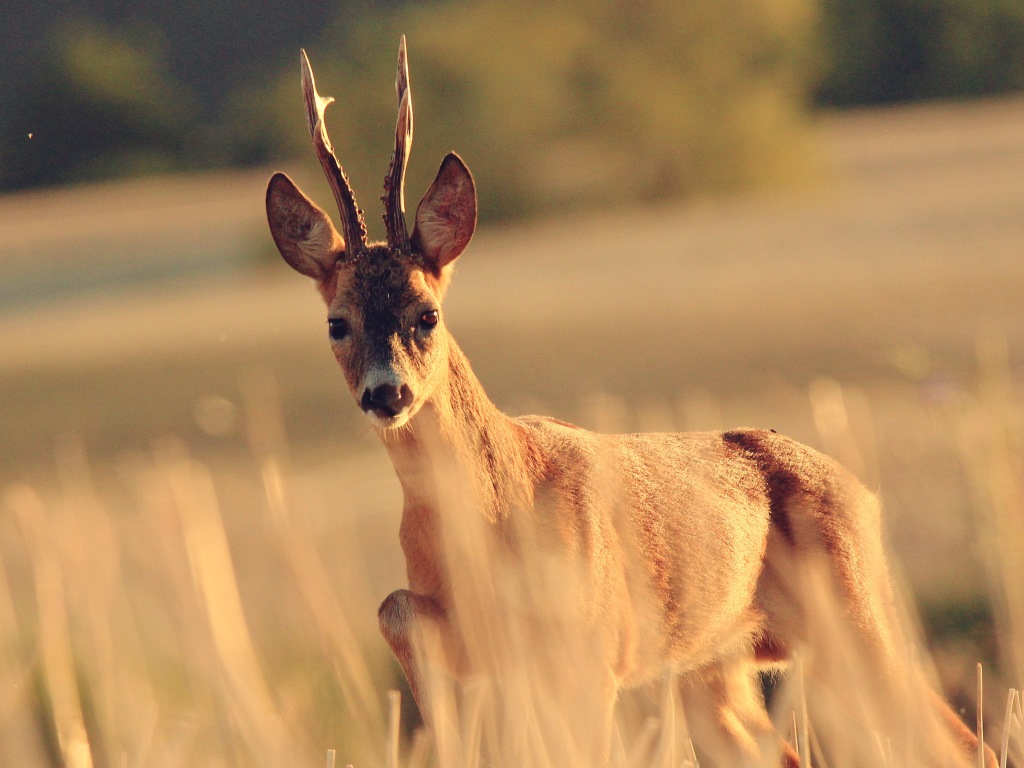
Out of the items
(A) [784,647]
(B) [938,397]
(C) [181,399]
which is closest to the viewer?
(A) [784,647]

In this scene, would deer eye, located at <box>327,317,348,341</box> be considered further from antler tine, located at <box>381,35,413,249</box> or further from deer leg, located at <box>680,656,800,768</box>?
deer leg, located at <box>680,656,800,768</box>

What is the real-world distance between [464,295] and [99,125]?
78.9 feet

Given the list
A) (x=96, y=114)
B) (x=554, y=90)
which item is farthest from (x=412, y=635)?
(x=96, y=114)

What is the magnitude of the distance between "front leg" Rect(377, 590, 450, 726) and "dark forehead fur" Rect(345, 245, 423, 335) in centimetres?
78

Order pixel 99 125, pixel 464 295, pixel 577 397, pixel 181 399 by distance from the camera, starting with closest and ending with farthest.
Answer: pixel 577 397 → pixel 181 399 → pixel 464 295 → pixel 99 125

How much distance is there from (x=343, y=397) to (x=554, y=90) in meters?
19.8

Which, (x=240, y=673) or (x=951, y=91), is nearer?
(x=240, y=673)

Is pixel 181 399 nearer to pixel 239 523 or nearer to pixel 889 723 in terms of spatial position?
pixel 239 523

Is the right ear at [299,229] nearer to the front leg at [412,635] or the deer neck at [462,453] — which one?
the deer neck at [462,453]

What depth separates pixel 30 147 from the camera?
54875 millimetres

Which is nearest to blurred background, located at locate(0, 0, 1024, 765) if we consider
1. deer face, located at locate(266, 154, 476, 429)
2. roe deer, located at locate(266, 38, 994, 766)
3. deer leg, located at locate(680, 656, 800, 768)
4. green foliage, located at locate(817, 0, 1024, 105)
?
green foliage, located at locate(817, 0, 1024, 105)

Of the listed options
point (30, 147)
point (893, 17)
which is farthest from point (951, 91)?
point (30, 147)

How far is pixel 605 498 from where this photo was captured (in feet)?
13.2

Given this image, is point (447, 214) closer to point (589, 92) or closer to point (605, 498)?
point (605, 498)
